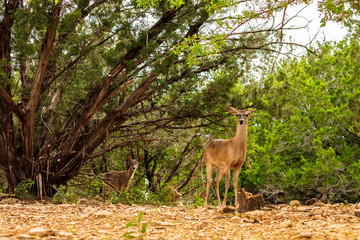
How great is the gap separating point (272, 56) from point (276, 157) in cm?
1152

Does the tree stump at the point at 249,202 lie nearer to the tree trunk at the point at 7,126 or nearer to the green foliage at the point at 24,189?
the green foliage at the point at 24,189

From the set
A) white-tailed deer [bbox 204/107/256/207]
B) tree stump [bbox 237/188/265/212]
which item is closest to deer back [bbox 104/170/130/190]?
white-tailed deer [bbox 204/107/256/207]

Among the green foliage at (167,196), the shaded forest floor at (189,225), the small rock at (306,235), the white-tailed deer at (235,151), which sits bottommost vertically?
the green foliage at (167,196)

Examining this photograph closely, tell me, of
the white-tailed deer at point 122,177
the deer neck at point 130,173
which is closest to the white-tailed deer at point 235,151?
the white-tailed deer at point 122,177

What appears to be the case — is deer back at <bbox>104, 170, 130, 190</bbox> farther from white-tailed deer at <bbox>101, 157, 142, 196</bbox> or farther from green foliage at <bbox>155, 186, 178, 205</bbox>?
green foliage at <bbox>155, 186, 178, 205</bbox>

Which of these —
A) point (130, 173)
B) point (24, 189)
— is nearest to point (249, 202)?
point (24, 189)

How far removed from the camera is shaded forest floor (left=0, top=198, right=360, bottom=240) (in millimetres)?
3771

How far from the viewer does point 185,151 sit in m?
12.8

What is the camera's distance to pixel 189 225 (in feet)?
15.3

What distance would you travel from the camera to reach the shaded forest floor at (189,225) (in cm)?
377

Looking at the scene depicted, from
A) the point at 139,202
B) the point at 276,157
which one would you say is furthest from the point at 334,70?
the point at 139,202

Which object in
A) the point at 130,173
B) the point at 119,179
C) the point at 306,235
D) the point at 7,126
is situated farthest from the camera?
the point at 130,173

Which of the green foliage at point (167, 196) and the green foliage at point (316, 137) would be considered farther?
the green foliage at point (316, 137)

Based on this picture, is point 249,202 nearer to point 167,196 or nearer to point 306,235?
point 306,235
